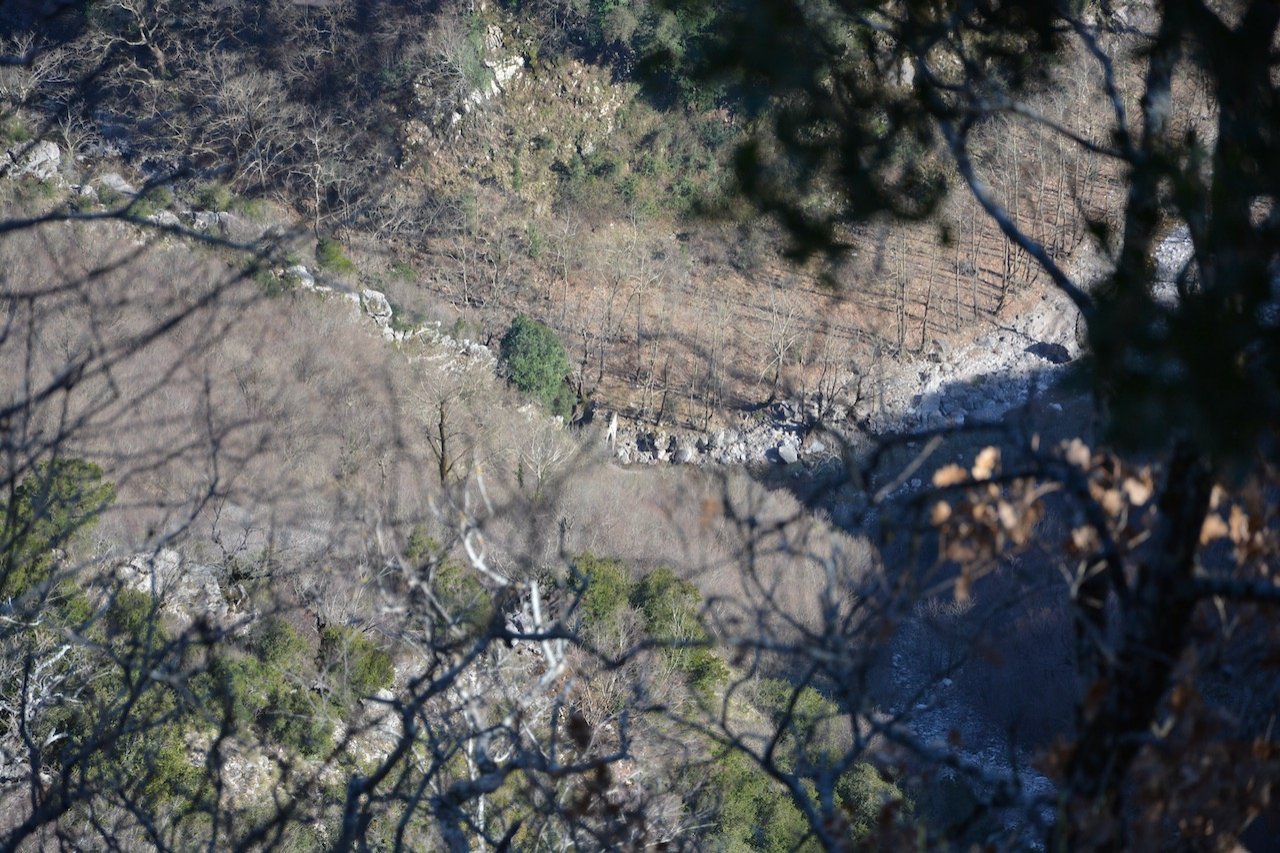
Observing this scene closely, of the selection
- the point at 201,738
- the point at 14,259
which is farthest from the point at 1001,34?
the point at 14,259

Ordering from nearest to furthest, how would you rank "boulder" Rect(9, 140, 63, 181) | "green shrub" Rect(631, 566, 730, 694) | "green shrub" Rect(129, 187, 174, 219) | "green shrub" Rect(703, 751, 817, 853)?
1. "green shrub" Rect(703, 751, 817, 853)
2. "green shrub" Rect(631, 566, 730, 694)
3. "boulder" Rect(9, 140, 63, 181)
4. "green shrub" Rect(129, 187, 174, 219)

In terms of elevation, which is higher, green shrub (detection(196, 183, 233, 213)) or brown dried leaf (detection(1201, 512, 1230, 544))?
brown dried leaf (detection(1201, 512, 1230, 544))

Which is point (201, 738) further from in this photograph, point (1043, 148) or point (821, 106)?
point (1043, 148)

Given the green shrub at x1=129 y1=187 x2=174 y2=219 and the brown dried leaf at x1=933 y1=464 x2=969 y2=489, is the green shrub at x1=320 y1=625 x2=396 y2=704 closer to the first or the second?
the brown dried leaf at x1=933 y1=464 x2=969 y2=489

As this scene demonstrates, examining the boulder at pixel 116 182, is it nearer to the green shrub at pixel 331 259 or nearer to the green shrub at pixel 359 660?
the green shrub at pixel 331 259

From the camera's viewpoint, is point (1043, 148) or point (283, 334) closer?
point (283, 334)

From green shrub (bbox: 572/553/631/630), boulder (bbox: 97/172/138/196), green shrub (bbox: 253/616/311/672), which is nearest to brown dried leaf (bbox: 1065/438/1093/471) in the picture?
green shrub (bbox: 572/553/631/630)
